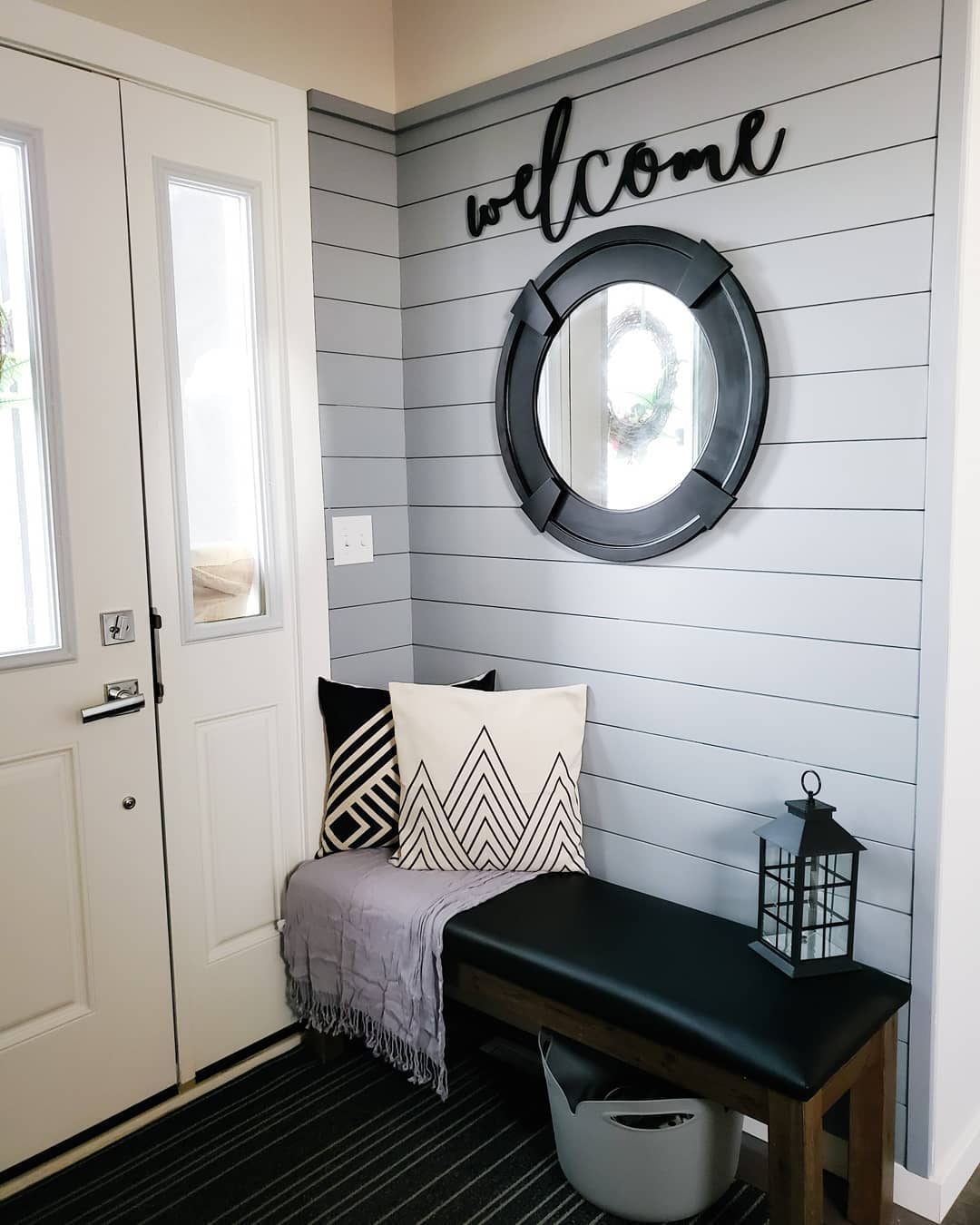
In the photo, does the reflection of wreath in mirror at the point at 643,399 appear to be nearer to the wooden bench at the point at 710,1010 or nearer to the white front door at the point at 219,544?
the white front door at the point at 219,544

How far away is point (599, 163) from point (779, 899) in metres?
1.51

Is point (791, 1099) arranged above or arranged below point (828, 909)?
below

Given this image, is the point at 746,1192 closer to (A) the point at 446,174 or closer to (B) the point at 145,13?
(A) the point at 446,174

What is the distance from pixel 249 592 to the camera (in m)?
2.32

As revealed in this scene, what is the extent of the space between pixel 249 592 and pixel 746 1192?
1571mm

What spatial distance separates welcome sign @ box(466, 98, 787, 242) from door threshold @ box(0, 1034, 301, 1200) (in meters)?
1.96

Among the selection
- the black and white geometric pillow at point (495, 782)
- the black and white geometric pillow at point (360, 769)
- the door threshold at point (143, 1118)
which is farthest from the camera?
the black and white geometric pillow at point (360, 769)

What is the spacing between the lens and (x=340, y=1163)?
6.64 feet

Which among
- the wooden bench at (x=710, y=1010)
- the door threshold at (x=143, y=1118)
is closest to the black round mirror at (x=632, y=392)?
the wooden bench at (x=710, y=1010)

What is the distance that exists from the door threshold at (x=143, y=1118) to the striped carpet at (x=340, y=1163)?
0.02 meters

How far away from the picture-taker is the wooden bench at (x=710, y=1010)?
1.62 metres

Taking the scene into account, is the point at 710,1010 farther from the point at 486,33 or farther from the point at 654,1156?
the point at 486,33

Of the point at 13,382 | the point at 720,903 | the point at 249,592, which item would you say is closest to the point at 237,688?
the point at 249,592

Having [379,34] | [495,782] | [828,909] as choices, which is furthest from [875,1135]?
[379,34]
